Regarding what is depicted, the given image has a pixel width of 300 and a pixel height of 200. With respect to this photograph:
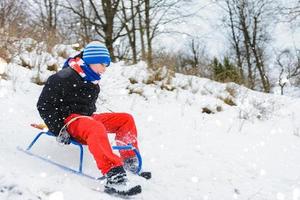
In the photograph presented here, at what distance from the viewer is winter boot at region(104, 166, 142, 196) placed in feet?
11.8

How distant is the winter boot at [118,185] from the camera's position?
3588mm

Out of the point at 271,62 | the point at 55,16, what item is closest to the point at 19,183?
the point at 55,16

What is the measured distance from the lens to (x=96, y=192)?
11.4 feet

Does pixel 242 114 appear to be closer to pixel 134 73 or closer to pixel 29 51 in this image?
pixel 134 73

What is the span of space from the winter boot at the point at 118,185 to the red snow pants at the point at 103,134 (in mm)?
49

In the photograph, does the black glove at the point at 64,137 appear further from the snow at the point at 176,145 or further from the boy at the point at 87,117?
the snow at the point at 176,145

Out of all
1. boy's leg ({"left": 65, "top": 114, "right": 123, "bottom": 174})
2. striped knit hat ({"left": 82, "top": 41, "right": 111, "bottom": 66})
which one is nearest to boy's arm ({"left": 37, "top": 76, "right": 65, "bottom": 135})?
boy's leg ({"left": 65, "top": 114, "right": 123, "bottom": 174})

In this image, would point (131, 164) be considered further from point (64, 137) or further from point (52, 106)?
point (52, 106)

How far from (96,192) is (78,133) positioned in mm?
658

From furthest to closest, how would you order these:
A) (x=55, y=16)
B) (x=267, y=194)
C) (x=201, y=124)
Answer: (x=55, y=16), (x=201, y=124), (x=267, y=194)

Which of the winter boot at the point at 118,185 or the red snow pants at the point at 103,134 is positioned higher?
the red snow pants at the point at 103,134

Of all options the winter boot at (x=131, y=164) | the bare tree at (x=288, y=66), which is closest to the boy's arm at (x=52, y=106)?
the winter boot at (x=131, y=164)

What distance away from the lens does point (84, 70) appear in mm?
4379

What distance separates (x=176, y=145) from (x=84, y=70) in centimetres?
159
